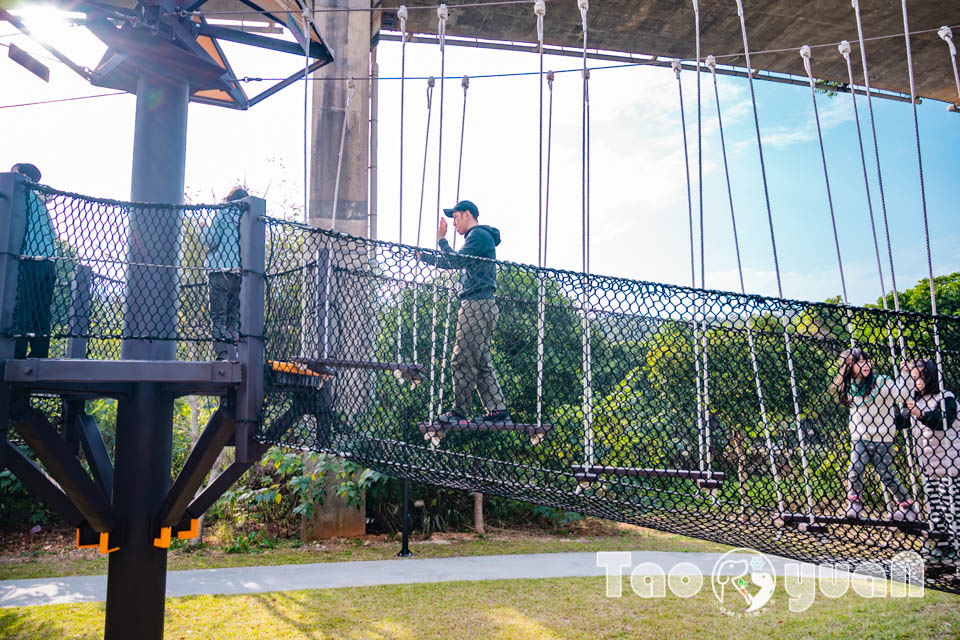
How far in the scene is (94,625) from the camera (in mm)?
4016

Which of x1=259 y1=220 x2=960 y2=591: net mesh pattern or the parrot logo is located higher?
x1=259 y1=220 x2=960 y2=591: net mesh pattern

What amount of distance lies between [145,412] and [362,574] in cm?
263

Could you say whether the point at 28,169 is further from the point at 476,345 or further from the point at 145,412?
the point at 476,345

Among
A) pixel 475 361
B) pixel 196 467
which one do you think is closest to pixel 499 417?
pixel 475 361

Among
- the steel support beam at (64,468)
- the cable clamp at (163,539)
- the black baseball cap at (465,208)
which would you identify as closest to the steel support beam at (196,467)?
the cable clamp at (163,539)

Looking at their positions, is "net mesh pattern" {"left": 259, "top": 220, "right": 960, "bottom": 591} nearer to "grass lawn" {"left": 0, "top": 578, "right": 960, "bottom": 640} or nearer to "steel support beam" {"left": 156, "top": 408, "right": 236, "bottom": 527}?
"steel support beam" {"left": 156, "top": 408, "right": 236, "bottom": 527}

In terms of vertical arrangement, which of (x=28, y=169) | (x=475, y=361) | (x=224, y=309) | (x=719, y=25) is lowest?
(x=475, y=361)

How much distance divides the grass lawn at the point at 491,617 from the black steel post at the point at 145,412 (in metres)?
0.69

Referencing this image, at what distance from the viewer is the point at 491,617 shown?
14.2 feet

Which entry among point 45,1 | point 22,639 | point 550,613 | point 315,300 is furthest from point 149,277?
point 550,613

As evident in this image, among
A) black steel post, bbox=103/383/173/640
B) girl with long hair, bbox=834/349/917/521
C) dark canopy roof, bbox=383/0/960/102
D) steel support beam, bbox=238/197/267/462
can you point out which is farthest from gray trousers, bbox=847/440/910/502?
dark canopy roof, bbox=383/0/960/102

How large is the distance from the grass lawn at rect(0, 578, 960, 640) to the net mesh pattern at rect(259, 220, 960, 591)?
4.88ft

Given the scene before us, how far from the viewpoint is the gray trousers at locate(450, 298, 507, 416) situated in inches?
121

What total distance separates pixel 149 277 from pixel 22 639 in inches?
88.9
